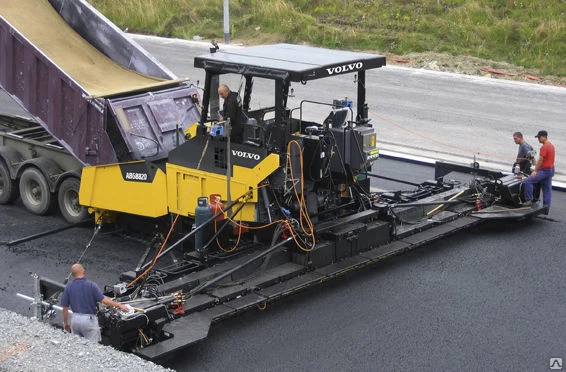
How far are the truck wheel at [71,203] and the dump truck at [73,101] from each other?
14mm

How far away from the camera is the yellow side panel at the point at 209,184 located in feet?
34.1

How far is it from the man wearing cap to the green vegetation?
10.7 metres

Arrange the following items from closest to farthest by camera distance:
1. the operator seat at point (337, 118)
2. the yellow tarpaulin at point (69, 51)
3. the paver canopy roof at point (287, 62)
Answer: the paver canopy roof at point (287, 62), the operator seat at point (337, 118), the yellow tarpaulin at point (69, 51)

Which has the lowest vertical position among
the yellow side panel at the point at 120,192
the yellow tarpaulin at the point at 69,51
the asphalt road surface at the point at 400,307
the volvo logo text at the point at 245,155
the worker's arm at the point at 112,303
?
the asphalt road surface at the point at 400,307

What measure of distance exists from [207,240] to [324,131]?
1.90 m

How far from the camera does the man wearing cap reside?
1273 centimetres

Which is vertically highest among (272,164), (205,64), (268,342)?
(205,64)

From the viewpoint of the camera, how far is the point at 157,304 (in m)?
8.89

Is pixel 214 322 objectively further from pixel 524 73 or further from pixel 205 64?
pixel 524 73

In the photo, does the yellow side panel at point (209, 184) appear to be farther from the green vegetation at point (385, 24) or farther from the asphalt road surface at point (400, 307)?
the green vegetation at point (385, 24)

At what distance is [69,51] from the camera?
1386cm

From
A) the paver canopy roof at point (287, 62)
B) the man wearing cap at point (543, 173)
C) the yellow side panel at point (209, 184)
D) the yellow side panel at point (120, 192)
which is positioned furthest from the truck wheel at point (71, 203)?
the man wearing cap at point (543, 173)

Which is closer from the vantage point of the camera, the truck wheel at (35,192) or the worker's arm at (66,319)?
the worker's arm at (66,319)

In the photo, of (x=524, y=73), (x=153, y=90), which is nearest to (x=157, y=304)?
(x=153, y=90)
